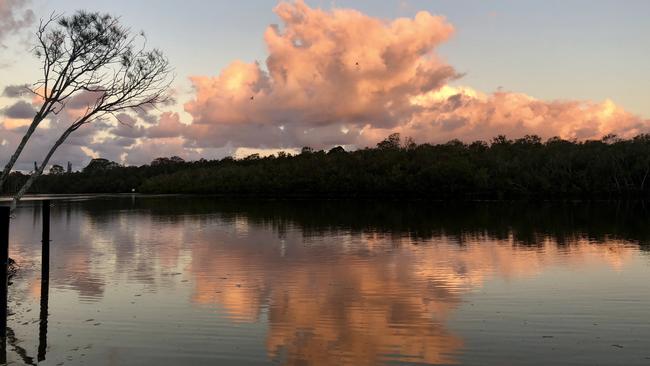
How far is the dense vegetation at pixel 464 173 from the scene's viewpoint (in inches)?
3993

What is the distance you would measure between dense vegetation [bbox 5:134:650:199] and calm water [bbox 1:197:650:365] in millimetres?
82074

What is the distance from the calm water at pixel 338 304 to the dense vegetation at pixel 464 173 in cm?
8207

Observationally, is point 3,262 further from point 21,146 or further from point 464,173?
point 464,173

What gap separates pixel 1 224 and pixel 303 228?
2996 centimetres

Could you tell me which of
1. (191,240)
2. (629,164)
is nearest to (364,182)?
(629,164)

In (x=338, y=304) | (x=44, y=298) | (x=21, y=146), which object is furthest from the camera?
(x=21, y=146)

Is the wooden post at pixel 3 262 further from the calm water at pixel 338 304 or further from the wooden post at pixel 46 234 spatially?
the wooden post at pixel 46 234

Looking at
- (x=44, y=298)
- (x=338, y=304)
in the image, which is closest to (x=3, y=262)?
(x=44, y=298)

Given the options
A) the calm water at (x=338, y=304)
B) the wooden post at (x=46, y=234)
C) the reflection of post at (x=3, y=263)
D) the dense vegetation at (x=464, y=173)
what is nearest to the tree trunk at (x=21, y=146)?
the wooden post at (x=46, y=234)

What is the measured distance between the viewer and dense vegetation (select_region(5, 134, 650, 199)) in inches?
3993

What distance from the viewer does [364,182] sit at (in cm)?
13312

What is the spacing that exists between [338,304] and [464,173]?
349 feet

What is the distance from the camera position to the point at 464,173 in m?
116

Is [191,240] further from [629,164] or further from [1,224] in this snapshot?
[629,164]
